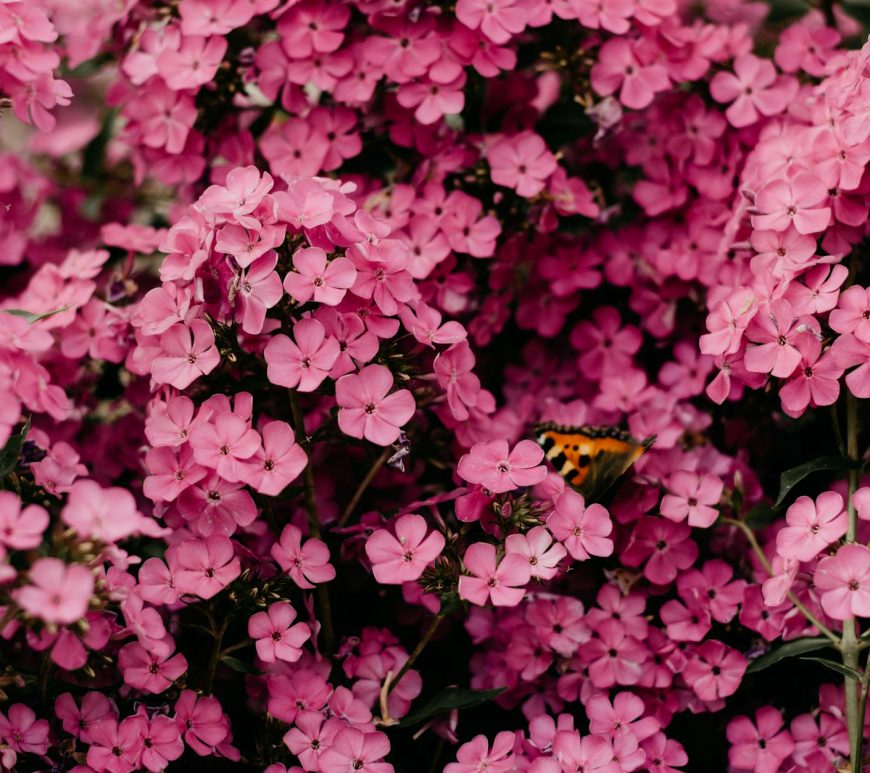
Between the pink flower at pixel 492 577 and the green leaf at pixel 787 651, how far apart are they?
39cm

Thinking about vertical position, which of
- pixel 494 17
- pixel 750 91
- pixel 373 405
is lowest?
pixel 373 405

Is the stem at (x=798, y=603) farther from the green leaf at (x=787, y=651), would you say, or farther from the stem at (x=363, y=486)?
the stem at (x=363, y=486)

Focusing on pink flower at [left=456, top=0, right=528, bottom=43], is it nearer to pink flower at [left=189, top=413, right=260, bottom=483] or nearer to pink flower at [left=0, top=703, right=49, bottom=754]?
pink flower at [left=189, top=413, right=260, bottom=483]

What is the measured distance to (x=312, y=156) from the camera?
1729 mm

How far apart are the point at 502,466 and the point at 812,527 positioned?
1.35 feet

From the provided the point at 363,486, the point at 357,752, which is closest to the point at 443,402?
Answer: the point at 363,486

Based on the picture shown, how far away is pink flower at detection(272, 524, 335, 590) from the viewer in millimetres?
1340

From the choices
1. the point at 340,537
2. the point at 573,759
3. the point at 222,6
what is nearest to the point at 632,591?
the point at 573,759

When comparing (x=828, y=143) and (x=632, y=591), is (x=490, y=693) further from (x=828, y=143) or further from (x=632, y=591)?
(x=828, y=143)

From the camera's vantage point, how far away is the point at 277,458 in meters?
1.29

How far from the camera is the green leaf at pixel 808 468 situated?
1371 mm

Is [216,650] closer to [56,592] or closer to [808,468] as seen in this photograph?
[56,592]

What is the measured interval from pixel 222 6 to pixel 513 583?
3.42 ft

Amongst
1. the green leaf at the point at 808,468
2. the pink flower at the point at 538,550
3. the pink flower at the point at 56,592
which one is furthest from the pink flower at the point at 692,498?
the pink flower at the point at 56,592
